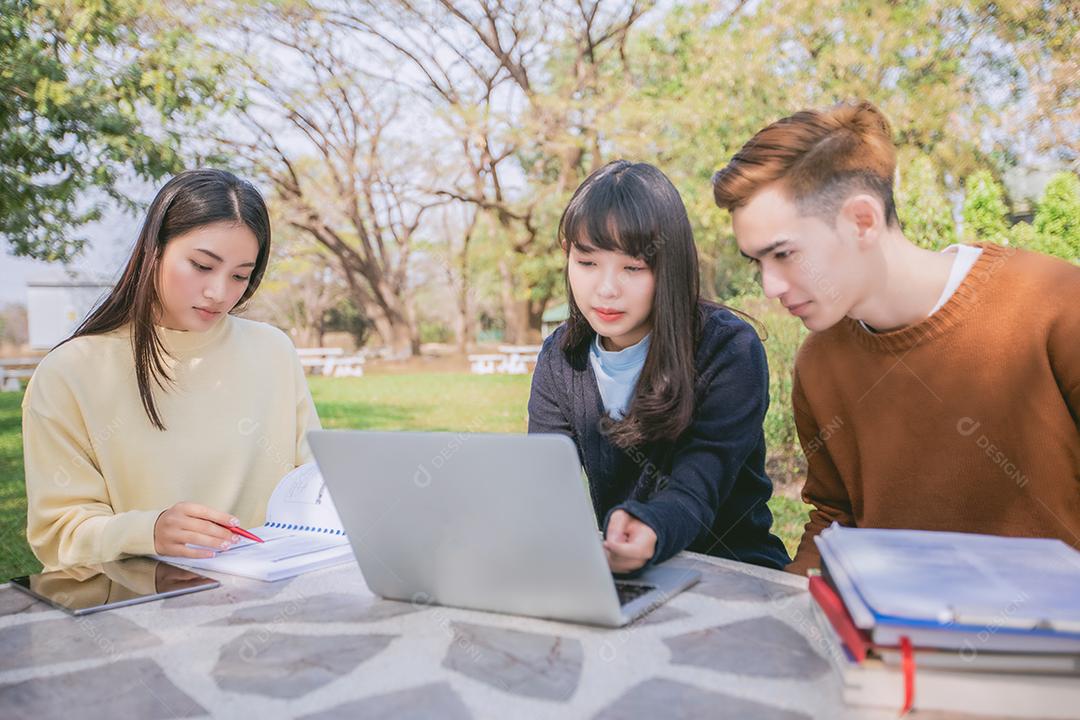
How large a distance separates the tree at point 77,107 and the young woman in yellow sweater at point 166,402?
4456 mm

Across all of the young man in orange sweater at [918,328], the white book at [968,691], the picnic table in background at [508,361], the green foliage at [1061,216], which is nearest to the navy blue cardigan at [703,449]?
the young man in orange sweater at [918,328]

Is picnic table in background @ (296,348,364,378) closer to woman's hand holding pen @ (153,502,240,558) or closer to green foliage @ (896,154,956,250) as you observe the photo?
green foliage @ (896,154,956,250)

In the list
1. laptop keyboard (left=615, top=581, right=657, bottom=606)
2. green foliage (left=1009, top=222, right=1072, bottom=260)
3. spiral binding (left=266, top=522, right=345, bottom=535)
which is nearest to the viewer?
laptop keyboard (left=615, top=581, right=657, bottom=606)

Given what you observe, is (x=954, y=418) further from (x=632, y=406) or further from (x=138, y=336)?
(x=138, y=336)

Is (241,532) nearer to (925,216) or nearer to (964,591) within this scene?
(964,591)

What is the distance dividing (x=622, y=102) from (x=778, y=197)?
10735mm

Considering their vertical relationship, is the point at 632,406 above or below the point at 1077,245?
below

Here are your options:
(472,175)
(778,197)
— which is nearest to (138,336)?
(778,197)

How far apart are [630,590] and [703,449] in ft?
1.80

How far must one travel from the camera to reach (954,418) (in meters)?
1.84

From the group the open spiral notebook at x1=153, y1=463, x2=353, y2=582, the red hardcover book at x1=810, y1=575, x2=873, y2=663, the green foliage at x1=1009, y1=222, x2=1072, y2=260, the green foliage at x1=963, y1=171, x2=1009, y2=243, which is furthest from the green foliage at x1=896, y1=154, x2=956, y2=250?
the red hardcover book at x1=810, y1=575, x2=873, y2=663

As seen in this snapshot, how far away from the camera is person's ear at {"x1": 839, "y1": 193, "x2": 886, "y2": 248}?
177 cm

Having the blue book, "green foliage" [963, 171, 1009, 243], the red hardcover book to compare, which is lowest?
the red hardcover book

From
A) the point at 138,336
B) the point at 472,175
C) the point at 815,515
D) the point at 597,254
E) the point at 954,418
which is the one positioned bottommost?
the point at 815,515
